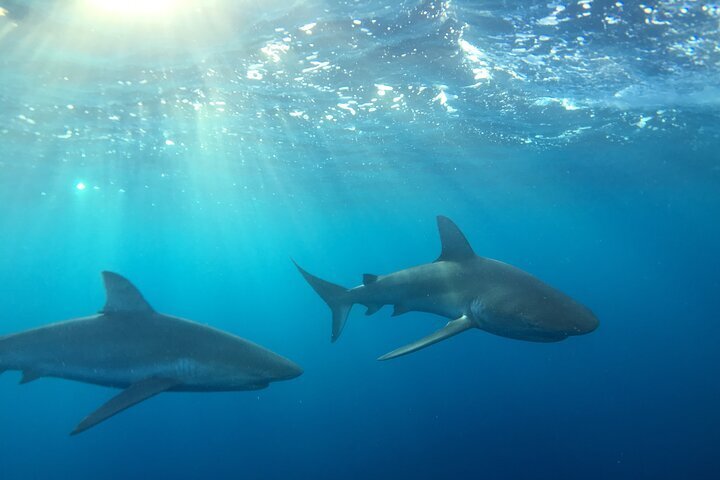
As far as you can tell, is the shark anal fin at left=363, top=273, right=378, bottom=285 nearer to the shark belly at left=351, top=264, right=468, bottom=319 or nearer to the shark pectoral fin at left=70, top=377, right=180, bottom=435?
the shark belly at left=351, top=264, right=468, bottom=319

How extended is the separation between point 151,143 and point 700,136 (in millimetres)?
33032

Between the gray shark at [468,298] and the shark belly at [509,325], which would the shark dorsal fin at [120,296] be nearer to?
the gray shark at [468,298]

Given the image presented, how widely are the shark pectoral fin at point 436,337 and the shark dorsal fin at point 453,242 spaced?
53.3 inches

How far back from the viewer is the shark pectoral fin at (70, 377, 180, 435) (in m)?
5.24

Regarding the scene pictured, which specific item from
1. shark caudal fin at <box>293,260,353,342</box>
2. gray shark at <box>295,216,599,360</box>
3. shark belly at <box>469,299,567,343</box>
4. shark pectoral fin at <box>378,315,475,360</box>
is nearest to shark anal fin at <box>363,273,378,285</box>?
gray shark at <box>295,216,599,360</box>

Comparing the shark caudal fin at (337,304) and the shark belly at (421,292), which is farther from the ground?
the shark belly at (421,292)

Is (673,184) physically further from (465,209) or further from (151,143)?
(151,143)

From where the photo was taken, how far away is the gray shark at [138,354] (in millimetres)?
6125

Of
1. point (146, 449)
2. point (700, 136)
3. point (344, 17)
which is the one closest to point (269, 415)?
point (146, 449)

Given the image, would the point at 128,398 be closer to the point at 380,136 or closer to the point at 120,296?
the point at 120,296

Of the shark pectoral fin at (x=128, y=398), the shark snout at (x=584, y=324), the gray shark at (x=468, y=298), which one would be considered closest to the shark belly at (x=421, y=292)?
the gray shark at (x=468, y=298)

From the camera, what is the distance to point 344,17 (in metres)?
12.3

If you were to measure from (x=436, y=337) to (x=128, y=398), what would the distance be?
166 inches

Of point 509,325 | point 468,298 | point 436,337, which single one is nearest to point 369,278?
point 468,298
